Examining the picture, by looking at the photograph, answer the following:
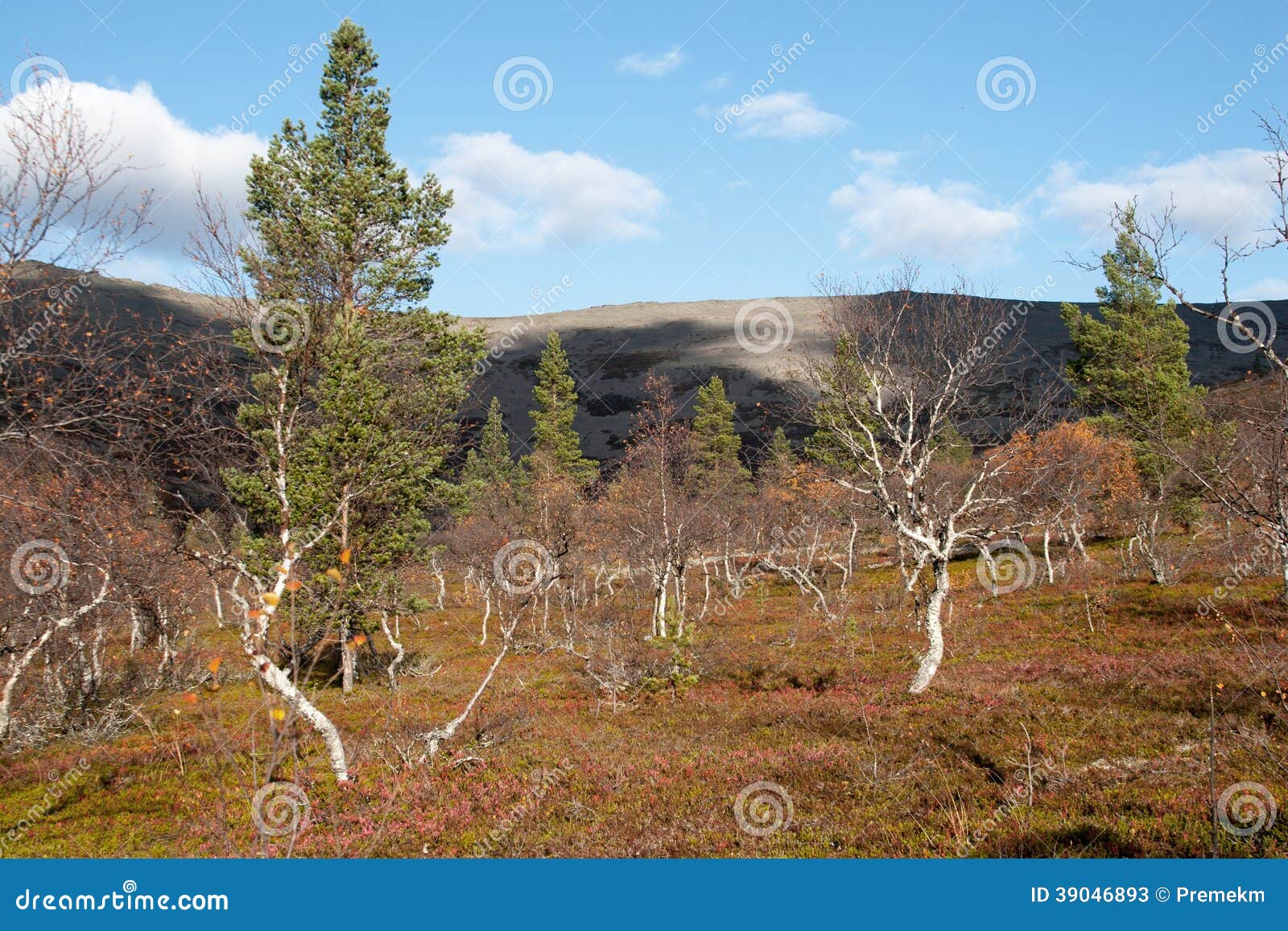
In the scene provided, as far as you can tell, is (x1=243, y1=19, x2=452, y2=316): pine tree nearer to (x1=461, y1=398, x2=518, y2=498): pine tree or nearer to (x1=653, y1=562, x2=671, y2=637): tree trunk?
(x1=653, y1=562, x2=671, y2=637): tree trunk

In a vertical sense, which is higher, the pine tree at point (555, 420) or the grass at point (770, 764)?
the pine tree at point (555, 420)

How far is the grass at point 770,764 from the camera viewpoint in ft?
25.7

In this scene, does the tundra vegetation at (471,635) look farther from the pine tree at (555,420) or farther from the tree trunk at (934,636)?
the pine tree at (555,420)

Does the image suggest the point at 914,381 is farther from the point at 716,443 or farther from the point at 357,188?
the point at 716,443

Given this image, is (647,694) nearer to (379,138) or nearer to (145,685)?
(145,685)

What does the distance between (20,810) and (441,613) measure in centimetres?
3217

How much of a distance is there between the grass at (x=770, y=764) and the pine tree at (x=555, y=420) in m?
35.8

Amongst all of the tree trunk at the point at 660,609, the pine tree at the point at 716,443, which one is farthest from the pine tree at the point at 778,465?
the tree trunk at the point at 660,609

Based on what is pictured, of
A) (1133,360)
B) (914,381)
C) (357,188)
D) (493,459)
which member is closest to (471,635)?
(357,188)

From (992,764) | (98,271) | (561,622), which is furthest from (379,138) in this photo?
(992,764)

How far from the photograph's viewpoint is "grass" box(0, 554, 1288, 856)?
784 cm

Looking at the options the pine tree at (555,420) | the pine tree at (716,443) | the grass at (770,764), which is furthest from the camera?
the pine tree at (555,420)

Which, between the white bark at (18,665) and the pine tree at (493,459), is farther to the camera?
the pine tree at (493,459)

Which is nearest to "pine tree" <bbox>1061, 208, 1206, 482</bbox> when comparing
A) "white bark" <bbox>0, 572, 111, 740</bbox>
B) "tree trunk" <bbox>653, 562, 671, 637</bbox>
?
"tree trunk" <bbox>653, 562, 671, 637</bbox>
